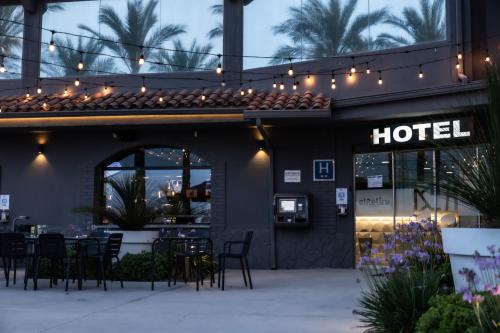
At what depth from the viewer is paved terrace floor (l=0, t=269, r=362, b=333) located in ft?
21.3

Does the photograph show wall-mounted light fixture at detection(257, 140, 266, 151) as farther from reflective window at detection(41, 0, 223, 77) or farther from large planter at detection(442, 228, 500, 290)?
large planter at detection(442, 228, 500, 290)

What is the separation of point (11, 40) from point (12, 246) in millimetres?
7260

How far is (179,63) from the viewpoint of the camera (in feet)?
47.1

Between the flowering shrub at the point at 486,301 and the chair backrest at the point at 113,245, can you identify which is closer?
the flowering shrub at the point at 486,301

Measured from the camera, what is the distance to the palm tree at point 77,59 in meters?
14.8

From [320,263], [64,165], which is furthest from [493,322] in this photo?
[64,165]

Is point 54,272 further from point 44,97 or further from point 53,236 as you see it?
point 44,97

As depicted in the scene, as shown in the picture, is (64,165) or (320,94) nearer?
(320,94)

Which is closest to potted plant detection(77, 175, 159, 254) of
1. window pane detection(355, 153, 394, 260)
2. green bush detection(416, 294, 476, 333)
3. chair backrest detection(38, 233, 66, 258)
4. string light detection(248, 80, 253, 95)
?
chair backrest detection(38, 233, 66, 258)

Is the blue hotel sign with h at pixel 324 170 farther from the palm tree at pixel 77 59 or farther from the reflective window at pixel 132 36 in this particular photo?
the palm tree at pixel 77 59

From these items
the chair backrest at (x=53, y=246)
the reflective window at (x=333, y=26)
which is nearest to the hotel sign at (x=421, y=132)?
the reflective window at (x=333, y=26)

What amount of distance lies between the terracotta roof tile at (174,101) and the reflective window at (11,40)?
61.3 inches

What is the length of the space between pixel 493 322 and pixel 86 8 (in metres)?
13.5

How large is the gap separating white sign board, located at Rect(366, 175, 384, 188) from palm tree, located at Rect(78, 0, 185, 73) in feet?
18.2
